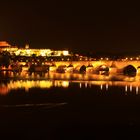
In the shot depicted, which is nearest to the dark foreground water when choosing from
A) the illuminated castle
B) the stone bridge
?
the stone bridge

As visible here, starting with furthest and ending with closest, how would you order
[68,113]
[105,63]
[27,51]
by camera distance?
[27,51] → [105,63] → [68,113]

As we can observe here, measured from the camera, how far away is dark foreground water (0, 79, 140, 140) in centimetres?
1517

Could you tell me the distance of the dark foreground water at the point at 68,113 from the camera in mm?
15172

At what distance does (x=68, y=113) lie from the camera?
1884cm

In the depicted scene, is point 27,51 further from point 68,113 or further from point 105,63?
point 68,113

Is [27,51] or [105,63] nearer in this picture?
[105,63]

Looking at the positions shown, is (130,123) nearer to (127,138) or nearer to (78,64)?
(127,138)

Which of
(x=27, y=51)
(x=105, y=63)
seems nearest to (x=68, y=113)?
(x=105, y=63)

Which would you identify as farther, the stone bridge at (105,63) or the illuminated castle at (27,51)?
the illuminated castle at (27,51)

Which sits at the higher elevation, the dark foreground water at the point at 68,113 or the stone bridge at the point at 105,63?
the stone bridge at the point at 105,63

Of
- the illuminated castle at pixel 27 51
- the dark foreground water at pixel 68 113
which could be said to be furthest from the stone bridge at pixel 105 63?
the dark foreground water at pixel 68 113

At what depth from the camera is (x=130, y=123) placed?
55.1 ft

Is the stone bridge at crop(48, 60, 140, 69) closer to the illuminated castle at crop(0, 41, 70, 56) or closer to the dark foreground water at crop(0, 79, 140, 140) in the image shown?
the illuminated castle at crop(0, 41, 70, 56)

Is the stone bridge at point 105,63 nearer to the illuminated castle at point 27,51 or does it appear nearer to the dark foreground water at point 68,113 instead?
the illuminated castle at point 27,51
